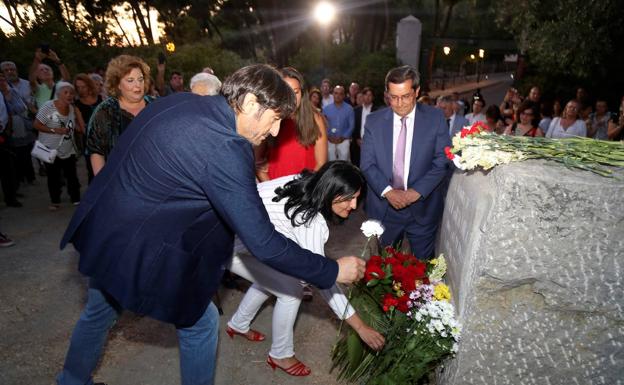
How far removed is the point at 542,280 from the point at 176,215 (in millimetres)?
1719

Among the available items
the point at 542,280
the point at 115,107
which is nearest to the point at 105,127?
the point at 115,107

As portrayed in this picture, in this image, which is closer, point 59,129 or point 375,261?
point 375,261

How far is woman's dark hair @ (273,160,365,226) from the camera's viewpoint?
2377mm

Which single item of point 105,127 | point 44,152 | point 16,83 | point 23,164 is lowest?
point 23,164

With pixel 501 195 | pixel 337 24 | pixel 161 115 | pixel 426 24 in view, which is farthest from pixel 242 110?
pixel 426 24

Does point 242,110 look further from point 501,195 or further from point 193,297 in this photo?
point 501,195

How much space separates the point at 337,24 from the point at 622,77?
77.7 ft

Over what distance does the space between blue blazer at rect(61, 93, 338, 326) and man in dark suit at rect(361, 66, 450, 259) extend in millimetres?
1679

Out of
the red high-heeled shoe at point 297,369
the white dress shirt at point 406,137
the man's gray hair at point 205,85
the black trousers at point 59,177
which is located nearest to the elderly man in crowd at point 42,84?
the black trousers at point 59,177

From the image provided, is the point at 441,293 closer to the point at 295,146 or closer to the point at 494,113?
the point at 295,146

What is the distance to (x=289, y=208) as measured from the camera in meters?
2.53

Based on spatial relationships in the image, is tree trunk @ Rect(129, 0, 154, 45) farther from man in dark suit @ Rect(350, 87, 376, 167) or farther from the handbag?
the handbag

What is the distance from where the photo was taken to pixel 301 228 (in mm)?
2508

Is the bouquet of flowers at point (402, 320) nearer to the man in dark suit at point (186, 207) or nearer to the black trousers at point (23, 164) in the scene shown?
the man in dark suit at point (186, 207)
